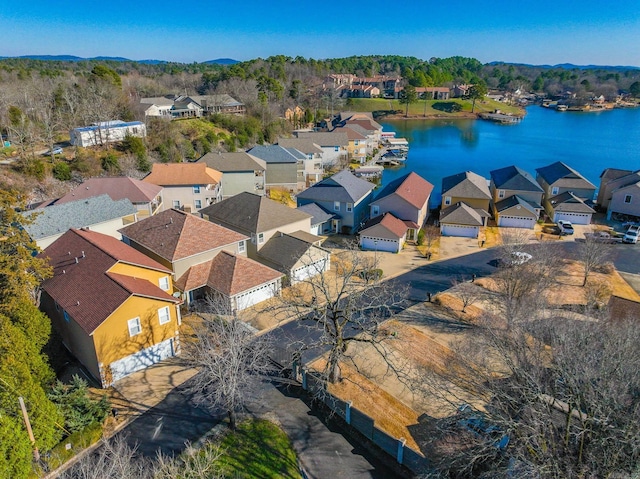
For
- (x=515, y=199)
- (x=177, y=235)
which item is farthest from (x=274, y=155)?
(x=177, y=235)

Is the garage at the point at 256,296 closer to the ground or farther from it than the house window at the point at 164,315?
closer to the ground

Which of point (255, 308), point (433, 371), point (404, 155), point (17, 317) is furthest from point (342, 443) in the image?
point (404, 155)

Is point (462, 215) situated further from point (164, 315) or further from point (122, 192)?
point (122, 192)

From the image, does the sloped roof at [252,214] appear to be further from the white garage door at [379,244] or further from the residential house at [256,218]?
the white garage door at [379,244]

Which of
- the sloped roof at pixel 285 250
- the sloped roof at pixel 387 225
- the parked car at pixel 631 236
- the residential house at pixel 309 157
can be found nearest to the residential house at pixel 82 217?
the sloped roof at pixel 285 250

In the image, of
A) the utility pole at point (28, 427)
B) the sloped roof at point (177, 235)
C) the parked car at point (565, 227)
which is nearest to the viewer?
the utility pole at point (28, 427)
